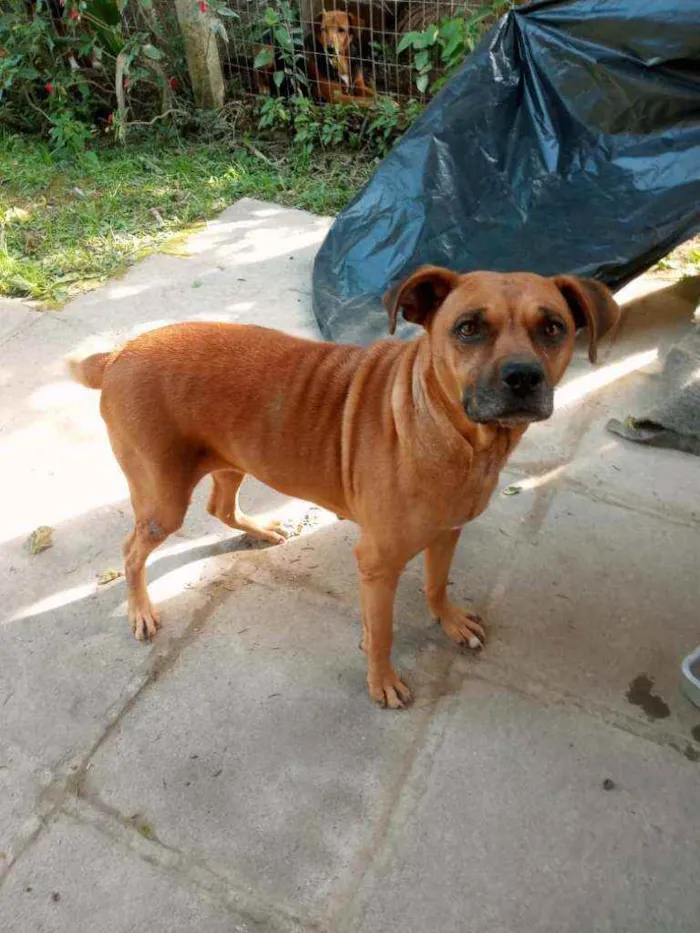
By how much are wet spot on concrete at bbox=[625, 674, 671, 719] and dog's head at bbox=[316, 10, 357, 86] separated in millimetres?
5635

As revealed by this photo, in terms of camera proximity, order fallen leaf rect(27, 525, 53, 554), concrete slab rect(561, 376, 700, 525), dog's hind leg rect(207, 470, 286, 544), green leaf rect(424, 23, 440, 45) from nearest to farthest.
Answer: dog's hind leg rect(207, 470, 286, 544), fallen leaf rect(27, 525, 53, 554), concrete slab rect(561, 376, 700, 525), green leaf rect(424, 23, 440, 45)

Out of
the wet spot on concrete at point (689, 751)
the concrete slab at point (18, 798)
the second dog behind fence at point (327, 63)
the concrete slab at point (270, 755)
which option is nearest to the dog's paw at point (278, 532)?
the concrete slab at point (270, 755)

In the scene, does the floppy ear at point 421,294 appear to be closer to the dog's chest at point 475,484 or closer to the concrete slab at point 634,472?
the dog's chest at point 475,484

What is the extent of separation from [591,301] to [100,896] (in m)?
2.42

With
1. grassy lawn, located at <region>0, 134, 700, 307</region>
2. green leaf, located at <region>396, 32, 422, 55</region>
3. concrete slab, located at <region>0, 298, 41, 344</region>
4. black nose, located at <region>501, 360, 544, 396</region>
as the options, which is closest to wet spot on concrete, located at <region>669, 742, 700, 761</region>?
black nose, located at <region>501, 360, 544, 396</region>

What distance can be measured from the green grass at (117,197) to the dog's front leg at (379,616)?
3.38m

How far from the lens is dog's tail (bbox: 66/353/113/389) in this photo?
276 centimetres

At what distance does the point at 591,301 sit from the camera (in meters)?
2.32

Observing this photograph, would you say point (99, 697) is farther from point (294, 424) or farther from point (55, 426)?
point (55, 426)

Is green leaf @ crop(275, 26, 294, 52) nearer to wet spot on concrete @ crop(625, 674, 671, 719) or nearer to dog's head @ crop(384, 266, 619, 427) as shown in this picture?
dog's head @ crop(384, 266, 619, 427)

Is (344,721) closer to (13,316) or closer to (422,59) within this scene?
(13,316)

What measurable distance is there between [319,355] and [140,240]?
3.45 metres

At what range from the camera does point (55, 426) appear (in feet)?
13.2

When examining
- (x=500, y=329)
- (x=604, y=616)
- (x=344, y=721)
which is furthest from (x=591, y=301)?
(x=344, y=721)
